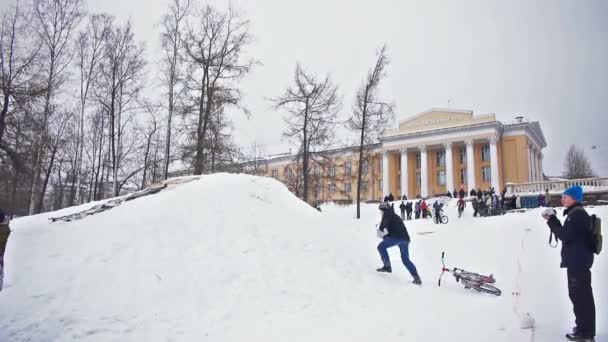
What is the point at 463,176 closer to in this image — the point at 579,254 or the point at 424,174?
the point at 424,174

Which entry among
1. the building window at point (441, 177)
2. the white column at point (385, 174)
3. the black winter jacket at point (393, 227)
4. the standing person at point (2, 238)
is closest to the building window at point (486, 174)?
the building window at point (441, 177)

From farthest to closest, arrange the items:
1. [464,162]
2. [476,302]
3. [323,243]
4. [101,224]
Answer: [464,162] → [323,243] → [101,224] → [476,302]

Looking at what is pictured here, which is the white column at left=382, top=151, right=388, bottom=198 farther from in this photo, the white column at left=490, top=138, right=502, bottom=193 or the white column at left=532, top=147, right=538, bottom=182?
the white column at left=532, top=147, right=538, bottom=182

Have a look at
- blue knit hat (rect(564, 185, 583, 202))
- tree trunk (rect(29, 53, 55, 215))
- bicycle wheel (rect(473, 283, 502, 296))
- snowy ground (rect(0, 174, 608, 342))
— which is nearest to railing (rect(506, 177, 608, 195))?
snowy ground (rect(0, 174, 608, 342))

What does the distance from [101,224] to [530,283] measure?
383 inches

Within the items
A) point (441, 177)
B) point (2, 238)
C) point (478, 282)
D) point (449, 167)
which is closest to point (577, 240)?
point (478, 282)

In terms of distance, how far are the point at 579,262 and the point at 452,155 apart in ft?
194

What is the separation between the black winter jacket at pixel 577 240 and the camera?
484cm

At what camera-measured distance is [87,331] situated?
200 inches

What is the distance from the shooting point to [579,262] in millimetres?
4832

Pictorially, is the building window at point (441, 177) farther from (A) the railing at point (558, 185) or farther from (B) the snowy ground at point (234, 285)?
(B) the snowy ground at point (234, 285)

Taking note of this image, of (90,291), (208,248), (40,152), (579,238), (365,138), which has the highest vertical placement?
(365,138)

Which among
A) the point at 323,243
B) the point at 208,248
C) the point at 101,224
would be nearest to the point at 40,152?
the point at 101,224

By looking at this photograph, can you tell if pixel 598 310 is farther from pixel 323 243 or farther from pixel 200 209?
pixel 200 209
